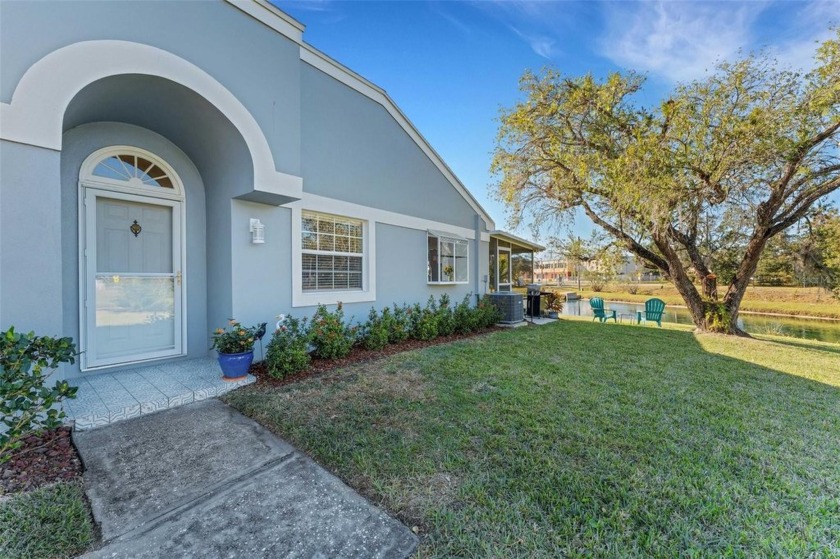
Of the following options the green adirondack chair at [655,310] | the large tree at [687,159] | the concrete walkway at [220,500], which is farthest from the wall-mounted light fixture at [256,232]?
the green adirondack chair at [655,310]

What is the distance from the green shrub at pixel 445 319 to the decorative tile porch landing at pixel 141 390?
177 inches

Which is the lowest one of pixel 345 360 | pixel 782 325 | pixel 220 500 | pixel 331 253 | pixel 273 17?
pixel 782 325

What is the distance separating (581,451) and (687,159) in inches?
295

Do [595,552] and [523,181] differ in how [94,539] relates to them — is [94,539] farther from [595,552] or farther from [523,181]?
[523,181]

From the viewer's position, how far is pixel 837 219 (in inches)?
394

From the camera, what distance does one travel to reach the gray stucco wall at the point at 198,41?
323cm

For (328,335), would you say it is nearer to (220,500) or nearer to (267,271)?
(267,271)

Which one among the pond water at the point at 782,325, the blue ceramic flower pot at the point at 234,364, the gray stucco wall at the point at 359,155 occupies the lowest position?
the pond water at the point at 782,325

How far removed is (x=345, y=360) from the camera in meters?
5.83

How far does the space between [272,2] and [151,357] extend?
5.57m

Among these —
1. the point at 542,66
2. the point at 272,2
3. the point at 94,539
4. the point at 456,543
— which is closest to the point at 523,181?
the point at 542,66

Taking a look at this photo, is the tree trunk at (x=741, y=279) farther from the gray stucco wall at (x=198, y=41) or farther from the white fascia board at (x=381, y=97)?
the gray stucco wall at (x=198, y=41)

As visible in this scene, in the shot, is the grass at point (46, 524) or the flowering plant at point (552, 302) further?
the flowering plant at point (552, 302)

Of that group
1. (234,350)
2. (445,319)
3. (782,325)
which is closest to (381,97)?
(445,319)
